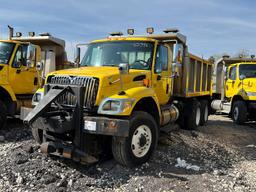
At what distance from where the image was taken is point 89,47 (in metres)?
7.23

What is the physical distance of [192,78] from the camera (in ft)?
31.5

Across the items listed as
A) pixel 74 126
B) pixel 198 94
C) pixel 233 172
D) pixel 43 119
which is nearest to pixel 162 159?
pixel 233 172

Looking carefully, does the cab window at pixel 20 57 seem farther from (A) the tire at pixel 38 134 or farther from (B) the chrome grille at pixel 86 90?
(B) the chrome grille at pixel 86 90

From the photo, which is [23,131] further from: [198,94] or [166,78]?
[198,94]

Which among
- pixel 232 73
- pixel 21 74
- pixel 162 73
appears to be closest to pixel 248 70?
pixel 232 73

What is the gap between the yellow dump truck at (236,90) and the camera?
11852 millimetres

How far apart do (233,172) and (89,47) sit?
3.87m

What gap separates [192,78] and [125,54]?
3.55 m

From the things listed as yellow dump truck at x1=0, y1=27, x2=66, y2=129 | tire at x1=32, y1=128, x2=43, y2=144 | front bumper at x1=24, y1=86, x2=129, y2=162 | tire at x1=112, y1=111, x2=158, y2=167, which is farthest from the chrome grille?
yellow dump truck at x1=0, y1=27, x2=66, y2=129

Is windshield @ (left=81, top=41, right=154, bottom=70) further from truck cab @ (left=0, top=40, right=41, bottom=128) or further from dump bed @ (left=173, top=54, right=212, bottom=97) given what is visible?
dump bed @ (left=173, top=54, right=212, bottom=97)

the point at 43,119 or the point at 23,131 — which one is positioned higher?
the point at 43,119

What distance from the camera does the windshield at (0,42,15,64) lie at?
8891 mm

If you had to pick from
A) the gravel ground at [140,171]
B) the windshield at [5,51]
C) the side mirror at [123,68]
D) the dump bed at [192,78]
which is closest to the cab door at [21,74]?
the windshield at [5,51]

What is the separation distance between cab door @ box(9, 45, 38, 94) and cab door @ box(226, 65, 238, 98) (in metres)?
7.39
